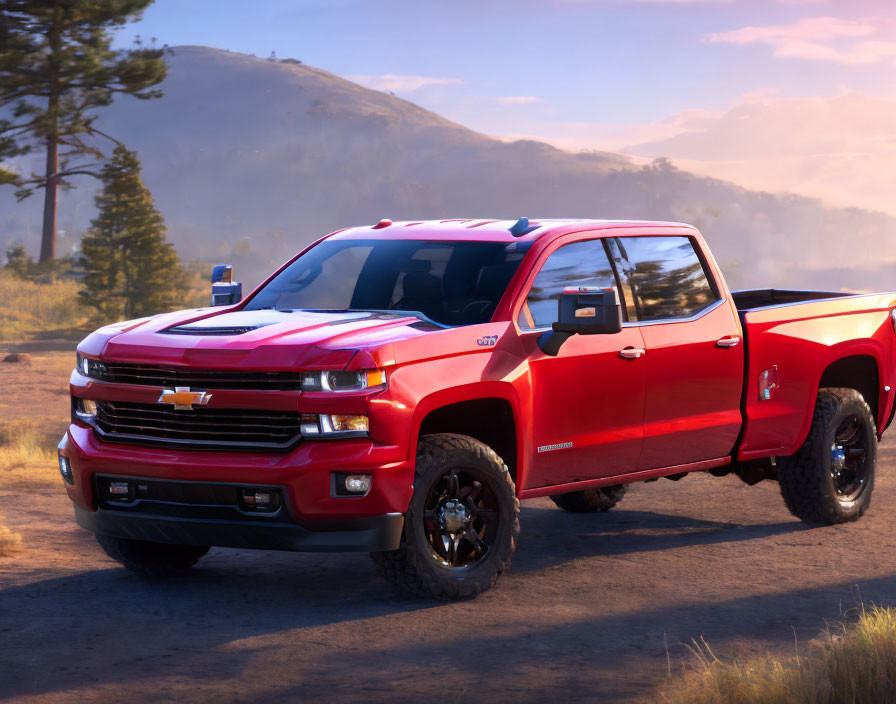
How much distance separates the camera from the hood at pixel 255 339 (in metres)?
6.21

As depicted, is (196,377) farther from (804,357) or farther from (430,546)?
(804,357)

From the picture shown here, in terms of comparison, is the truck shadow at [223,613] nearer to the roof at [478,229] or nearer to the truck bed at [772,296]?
the roof at [478,229]

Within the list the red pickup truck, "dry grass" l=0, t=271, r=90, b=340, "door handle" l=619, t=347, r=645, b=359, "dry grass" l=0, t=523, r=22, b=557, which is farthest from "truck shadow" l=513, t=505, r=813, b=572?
"dry grass" l=0, t=271, r=90, b=340

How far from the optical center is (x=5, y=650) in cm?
587

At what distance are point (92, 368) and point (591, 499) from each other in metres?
4.55

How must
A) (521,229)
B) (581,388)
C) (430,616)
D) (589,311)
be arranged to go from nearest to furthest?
(430,616) → (589,311) → (581,388) → (521,229)

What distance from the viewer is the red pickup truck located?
6238 mm

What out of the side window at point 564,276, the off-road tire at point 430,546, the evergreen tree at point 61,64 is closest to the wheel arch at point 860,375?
the side window at point 564,276

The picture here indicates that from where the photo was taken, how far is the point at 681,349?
7.97 m

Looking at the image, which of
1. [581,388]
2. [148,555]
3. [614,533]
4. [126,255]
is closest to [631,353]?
[581,388]

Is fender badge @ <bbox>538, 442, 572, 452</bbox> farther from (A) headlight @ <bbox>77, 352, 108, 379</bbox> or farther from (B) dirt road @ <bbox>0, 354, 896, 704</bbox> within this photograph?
(A) headlight @ <bbox>77, 352, 108, 379</bbox>

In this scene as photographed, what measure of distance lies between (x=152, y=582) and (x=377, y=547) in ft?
5.87

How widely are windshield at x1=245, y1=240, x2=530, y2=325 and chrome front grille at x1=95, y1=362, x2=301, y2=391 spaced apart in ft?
4.16

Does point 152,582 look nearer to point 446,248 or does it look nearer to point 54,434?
point 446,248
